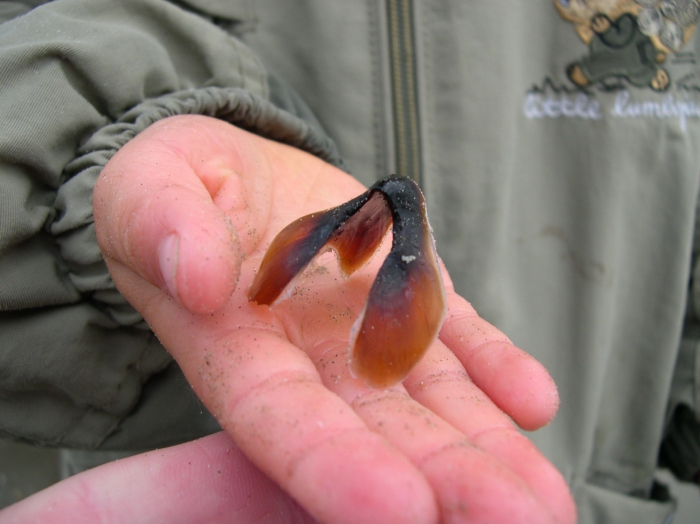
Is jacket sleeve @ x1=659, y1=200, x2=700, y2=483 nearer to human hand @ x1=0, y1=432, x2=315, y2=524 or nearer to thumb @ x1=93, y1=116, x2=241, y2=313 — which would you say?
human hand @ x1=0, y1=432, x2=315, y2=524

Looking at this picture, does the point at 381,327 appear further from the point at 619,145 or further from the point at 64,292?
the point at 619,145

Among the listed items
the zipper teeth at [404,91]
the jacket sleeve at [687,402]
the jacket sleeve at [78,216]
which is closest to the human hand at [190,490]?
the jacket sleeve at [78,216]

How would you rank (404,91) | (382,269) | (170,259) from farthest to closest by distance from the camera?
(404,91) < (382,269) < (170,259)

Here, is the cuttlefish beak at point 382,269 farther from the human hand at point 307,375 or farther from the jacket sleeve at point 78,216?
the jacket sleeve at point 78,216

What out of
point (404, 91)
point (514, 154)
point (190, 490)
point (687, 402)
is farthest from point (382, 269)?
point (687, 402)

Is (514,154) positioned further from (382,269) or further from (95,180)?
(95,180)

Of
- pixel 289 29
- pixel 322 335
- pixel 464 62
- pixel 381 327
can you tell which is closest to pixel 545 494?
pixel 381 327
